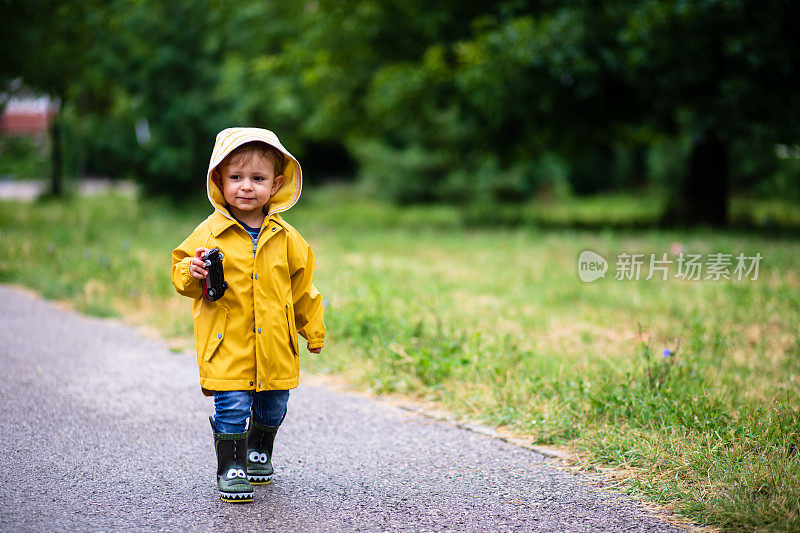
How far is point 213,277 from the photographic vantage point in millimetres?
3182

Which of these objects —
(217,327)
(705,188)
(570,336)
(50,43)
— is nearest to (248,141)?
(217,327)

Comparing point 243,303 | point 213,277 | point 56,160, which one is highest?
point 56,160

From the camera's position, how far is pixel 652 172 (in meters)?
24.9

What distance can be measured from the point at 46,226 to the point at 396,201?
13423 mm

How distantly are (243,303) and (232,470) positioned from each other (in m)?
0.73

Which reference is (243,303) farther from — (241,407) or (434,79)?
(434,79)

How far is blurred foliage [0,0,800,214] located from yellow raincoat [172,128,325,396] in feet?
32.1

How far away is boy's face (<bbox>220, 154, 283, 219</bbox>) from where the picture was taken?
11.1 feet

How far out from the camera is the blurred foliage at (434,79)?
11867 millimetres

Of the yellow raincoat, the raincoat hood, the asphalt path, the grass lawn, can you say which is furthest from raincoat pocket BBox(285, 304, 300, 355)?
the grass lawn

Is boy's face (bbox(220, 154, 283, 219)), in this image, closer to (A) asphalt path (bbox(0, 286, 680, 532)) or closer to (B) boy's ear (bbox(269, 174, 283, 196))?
(B) boy's ear (bbox(269, 174, 283, 196))

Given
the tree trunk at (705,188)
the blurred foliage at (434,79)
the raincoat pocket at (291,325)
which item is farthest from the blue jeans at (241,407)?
the tree trunk at (705,188)

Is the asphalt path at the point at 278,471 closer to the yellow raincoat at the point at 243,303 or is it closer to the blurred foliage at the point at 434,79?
the yellow raincoat at the point at 243,303

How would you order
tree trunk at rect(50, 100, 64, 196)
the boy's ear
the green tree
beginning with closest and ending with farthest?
the boy's ear → the green tree → tree trunk at rect(50, 100, 64, 196)
